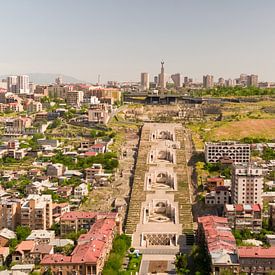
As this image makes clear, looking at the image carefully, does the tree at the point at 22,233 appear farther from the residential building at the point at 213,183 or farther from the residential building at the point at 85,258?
the residential building at the point at 213,183

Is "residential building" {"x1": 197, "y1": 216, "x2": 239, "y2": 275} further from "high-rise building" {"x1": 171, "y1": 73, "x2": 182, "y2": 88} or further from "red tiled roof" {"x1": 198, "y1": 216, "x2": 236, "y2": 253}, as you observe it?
"high-rise building" {"x1": 171, "y1": 73, "x2": 182, "y2": 88}

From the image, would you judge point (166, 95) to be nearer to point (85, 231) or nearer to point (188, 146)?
point (188, 146)

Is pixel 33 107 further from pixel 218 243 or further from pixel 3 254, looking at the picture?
pixel 218 243

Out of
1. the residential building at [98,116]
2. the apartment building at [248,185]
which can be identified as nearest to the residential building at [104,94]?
the residential building at [98,116]

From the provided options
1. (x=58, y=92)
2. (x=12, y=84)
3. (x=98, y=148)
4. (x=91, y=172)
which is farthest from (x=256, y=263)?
(x=12, y=84)

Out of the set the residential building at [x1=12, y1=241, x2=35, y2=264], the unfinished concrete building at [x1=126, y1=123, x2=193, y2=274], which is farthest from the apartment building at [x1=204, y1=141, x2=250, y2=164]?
the residential building at [x1=12, y1=241, x2=35, y2=264]

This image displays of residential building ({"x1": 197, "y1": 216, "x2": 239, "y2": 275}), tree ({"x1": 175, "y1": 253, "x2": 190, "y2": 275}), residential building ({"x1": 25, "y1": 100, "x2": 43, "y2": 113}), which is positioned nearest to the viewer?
residential building ({"x1": 197, "y1": 216, "x2": 239, "y2": 275})

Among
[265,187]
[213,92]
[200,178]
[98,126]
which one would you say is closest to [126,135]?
[98,126]
